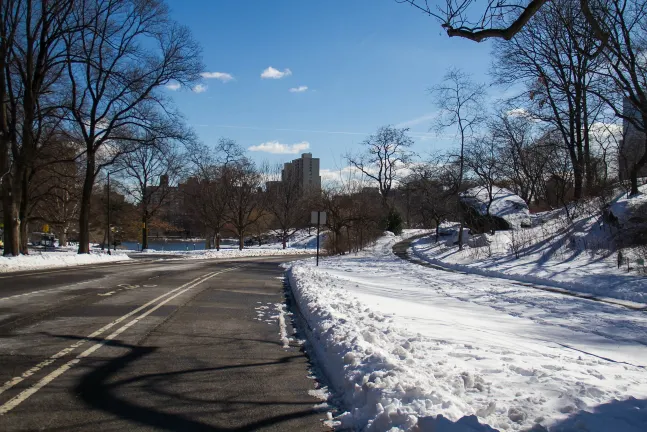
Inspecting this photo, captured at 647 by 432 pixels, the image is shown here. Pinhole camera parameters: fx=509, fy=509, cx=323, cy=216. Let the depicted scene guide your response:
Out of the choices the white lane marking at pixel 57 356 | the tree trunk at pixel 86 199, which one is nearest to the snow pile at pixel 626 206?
the white lane marking at pixel 57 356

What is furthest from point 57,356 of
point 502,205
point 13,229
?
point 502,205

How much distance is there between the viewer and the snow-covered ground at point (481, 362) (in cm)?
439

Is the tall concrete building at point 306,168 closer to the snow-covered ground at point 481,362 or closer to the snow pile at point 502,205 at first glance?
the snow pile at point 502,205

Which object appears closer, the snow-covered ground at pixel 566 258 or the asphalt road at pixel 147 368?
the asphalt road at pixel 147 368

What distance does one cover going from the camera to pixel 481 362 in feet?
21.1

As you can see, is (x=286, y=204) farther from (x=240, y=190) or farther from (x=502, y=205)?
(x=502, y=205)

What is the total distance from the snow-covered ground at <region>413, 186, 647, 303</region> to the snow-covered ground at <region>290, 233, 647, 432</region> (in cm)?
375

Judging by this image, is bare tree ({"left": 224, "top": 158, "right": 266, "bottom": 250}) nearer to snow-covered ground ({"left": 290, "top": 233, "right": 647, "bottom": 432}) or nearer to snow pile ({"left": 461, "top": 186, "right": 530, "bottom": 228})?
snow pile ({"left": 461, "top": 186, "right": 530, "bottom": 228})

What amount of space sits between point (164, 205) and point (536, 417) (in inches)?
2364

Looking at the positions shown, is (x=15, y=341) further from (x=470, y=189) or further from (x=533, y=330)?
(x=470, y=189)

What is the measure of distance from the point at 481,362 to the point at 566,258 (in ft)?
56.0

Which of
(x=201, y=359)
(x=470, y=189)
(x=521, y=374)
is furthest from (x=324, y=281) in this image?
(x=470, y=189)

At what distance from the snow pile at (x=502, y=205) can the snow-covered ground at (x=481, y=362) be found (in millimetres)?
23370

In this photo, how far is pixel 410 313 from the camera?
10.9 metres
